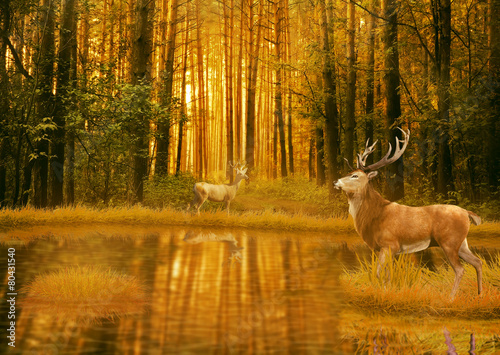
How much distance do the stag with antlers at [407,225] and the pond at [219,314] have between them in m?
0.90

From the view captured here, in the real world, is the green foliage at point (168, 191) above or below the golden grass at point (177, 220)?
above

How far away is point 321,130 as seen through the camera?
2747 centimetres

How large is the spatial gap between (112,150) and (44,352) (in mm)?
14607

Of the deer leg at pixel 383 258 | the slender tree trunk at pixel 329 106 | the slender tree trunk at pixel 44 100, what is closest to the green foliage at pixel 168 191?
the slender tree trunk at pixel 44 100

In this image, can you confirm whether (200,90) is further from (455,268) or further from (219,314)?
(219,314)

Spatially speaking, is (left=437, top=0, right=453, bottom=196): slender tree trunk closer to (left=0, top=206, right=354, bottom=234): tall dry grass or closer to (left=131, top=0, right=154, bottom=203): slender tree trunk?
(left=0, top=206, right=354, bottom=234): tall dry grass

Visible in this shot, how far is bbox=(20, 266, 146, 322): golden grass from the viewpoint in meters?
6.38

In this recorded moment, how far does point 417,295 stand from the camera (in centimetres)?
673

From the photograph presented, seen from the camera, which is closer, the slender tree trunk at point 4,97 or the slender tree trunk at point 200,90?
the slender tree trunk at point 4,97

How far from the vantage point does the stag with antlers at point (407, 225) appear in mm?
7098

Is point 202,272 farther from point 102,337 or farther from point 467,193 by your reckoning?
point 467,193

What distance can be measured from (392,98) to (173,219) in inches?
320

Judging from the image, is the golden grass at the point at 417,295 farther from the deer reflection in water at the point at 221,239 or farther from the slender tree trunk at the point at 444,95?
the slender tree trunk at the point at 444,95

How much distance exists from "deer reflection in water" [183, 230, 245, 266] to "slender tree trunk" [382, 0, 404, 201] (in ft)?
20.1
